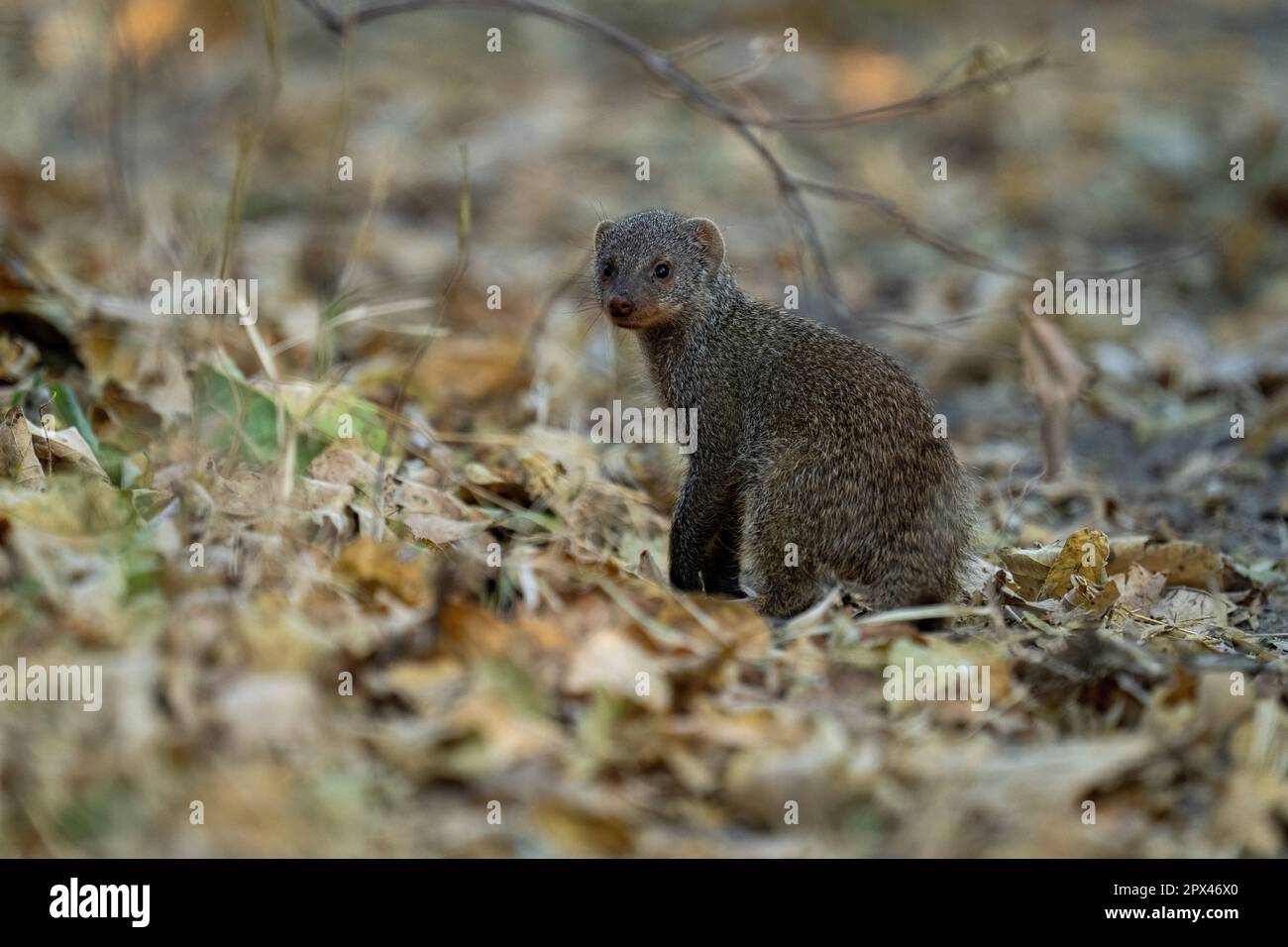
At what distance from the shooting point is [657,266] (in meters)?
5.79

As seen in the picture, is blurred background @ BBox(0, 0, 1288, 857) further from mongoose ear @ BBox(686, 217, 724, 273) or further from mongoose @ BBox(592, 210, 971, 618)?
mongoose ear @ BBox(686, 217, 724, 273)

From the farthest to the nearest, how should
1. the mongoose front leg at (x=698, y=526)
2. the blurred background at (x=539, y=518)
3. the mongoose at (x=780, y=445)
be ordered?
1. the mongoose front leg at (x=698, y=526)
2. the mongoose at (x=780, y=445)
3. the blurred background at (x=539, y=518)

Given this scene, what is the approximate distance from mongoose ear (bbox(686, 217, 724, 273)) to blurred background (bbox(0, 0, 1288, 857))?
502mm

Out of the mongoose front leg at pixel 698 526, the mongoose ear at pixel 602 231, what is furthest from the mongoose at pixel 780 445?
the mongoose ear at pixel 602 231

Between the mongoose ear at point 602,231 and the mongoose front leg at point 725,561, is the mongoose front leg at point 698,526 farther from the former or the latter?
the mongoose ear at point 602,231

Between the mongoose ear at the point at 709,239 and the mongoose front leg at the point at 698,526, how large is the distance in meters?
1.02

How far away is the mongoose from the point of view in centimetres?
494

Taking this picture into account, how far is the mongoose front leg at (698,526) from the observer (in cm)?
530

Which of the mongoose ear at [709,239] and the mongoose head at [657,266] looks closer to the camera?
the mongoose head at [657,266]

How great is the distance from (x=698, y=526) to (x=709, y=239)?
130cm

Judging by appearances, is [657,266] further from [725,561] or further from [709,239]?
[725,561]

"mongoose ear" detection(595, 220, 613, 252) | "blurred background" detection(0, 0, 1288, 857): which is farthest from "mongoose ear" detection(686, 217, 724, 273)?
"blurred background" detection(0, 0, 1288, 857)

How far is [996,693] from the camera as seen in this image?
4027 millimetres

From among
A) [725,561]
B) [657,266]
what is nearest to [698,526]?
[725,561]
